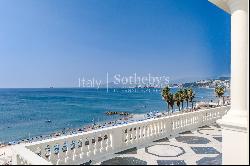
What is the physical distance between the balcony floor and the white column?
6.88 ft

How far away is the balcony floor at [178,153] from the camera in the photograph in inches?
322

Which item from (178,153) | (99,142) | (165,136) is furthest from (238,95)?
(165,136)

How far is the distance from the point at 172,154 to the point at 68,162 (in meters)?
3.13

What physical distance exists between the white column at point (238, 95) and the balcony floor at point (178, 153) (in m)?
2.10

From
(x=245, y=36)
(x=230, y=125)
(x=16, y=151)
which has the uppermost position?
(x=245, y=36)

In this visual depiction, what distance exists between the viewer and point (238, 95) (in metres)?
6.06

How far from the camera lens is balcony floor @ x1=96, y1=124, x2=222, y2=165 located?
8172 millimetres

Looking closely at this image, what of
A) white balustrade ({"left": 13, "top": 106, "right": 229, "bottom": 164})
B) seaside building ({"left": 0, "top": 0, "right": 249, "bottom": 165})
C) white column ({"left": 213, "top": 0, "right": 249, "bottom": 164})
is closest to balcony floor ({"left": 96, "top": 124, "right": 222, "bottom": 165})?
seaside building ({"left": 0, "top": 0, "right": 249, "bottom": 165})

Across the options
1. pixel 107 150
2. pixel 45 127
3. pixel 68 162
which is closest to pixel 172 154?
pixel 107 150

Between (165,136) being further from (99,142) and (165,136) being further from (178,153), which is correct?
(99,142)

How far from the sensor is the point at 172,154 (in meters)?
8.91

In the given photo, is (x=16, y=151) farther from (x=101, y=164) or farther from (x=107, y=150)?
Result: (x=107, y=150)

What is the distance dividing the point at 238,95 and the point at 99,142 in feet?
15.4

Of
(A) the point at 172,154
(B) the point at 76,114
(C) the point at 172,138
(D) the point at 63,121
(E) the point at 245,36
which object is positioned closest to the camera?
(E) the point at 245,36
